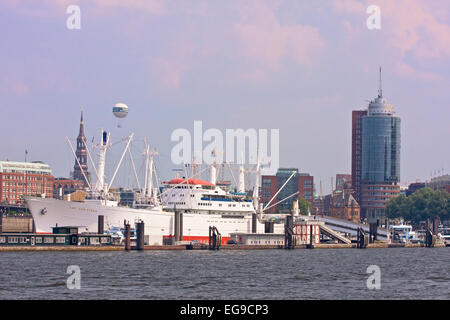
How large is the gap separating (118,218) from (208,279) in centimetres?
6655

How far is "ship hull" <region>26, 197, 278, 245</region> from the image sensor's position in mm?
127375

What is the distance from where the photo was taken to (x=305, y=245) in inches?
5404

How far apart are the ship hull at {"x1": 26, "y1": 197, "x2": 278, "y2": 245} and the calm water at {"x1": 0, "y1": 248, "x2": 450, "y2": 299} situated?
33.7m

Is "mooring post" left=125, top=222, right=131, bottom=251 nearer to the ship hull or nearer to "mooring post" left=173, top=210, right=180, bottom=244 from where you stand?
the ship hull

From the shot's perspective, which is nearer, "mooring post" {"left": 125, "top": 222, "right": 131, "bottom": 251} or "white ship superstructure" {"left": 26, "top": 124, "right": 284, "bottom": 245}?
"mooring post" {"left": 125, "top": 222, "right": 131, "bottom": 251}

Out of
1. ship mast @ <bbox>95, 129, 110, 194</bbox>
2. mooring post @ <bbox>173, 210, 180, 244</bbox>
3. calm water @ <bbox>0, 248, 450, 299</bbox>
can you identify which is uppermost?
ship mast @ <bbox>95, 129, 110, 194</bbox>

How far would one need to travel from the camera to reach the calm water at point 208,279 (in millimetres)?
54594

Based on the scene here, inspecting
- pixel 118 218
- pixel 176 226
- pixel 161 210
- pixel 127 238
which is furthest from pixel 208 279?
pixel 161 210

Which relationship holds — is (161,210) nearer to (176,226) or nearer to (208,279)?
(176,226)

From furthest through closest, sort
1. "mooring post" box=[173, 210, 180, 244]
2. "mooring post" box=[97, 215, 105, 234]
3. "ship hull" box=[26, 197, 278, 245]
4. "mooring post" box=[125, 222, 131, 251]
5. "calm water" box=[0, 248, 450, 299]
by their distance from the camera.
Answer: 1. "ship hull" box=[26, 197, 278, 245]
2. "mooring post" box=[173, 210, 180, 244]
3. "mooring post" box=[97, 215, 105, 234]
4. "mooring post" box=[125, 222, 131, 251]
5. "calm water" box=[0, 248, 450, 299]

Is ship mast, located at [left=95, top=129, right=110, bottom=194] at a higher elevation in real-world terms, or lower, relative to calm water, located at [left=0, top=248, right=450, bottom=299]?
higher

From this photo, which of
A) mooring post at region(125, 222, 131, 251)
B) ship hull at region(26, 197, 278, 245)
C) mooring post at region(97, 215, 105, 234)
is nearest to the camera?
mooring post at region(125, 222, 131, 251)

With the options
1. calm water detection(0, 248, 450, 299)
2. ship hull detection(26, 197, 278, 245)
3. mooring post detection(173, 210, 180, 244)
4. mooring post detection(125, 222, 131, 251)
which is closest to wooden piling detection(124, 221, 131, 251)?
mooring post detection(125, 222, 131, 251)
